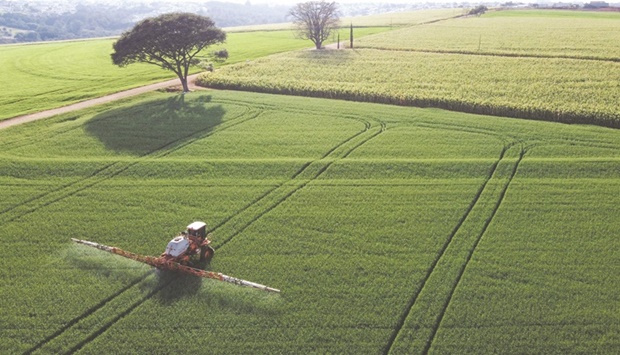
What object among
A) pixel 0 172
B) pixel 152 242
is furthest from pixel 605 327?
pixel 0 172

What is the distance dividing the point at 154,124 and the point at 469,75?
114 feet

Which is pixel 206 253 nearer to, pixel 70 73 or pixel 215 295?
pixel 215 295

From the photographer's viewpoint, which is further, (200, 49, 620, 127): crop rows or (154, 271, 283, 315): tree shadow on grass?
(200, 49, 620, 127): crop rows

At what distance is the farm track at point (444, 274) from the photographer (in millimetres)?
17484

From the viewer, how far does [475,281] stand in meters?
20.3

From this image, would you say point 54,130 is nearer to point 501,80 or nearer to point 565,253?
point 565,253

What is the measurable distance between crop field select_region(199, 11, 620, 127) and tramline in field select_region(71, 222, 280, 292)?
30803 mm

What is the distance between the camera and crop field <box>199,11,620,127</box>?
44.5 metres

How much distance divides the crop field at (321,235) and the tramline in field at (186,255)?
1.47 ft

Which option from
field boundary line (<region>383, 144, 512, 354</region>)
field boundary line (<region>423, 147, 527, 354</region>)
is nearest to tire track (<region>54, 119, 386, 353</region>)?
field boundary line (<region>383, 144, 512, 354</region>)

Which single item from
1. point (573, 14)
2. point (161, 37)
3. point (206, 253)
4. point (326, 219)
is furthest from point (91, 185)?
point (573, 14)

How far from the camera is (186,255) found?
2114 centimetres

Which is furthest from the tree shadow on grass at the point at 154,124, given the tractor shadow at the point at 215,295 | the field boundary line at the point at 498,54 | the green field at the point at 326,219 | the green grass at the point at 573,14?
the green grass at the point at 573,14

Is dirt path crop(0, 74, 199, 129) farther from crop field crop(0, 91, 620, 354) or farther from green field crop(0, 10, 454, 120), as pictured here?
crop field crop(0, 91, 620, 354)
